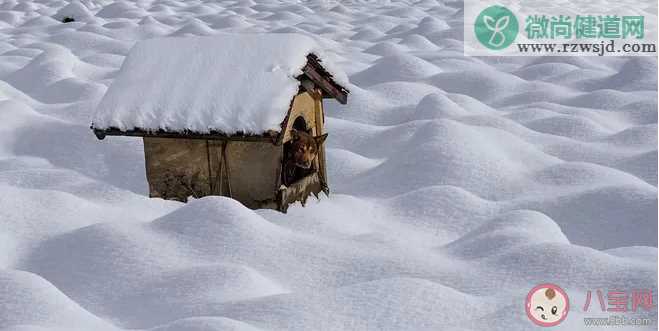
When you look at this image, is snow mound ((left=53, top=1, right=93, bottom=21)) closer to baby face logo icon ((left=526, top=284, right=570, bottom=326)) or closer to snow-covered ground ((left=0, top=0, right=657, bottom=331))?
snow-covered ground ((left=0, top=0, right=657, bottom=331))

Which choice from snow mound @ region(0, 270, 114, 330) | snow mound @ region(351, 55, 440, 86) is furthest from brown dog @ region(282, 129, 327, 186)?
snow mound @ region(351, 55, 440, 86)

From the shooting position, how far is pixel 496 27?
37.3ft

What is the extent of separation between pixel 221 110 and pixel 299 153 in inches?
21.4

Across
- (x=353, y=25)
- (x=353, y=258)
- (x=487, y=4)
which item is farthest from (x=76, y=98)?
(x=487, y=4)

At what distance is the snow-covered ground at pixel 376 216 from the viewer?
3244mm

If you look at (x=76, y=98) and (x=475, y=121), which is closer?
(x=475, y=121)

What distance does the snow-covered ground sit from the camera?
10.6 ft

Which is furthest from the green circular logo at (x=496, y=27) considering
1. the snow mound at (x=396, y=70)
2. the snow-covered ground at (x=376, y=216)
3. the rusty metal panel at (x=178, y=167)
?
the rusty metal panel at (x=178, y=167)

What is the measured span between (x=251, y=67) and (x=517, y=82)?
4263mm

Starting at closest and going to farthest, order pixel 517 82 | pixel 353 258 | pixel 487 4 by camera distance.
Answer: pixel 353 258 → pixel 517 82 → pixel 487 4

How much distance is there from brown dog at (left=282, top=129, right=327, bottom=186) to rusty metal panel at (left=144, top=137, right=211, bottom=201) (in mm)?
507

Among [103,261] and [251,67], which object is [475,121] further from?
[103,261]

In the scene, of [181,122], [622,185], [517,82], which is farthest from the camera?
[517,82]

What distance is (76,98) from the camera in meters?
7.20
